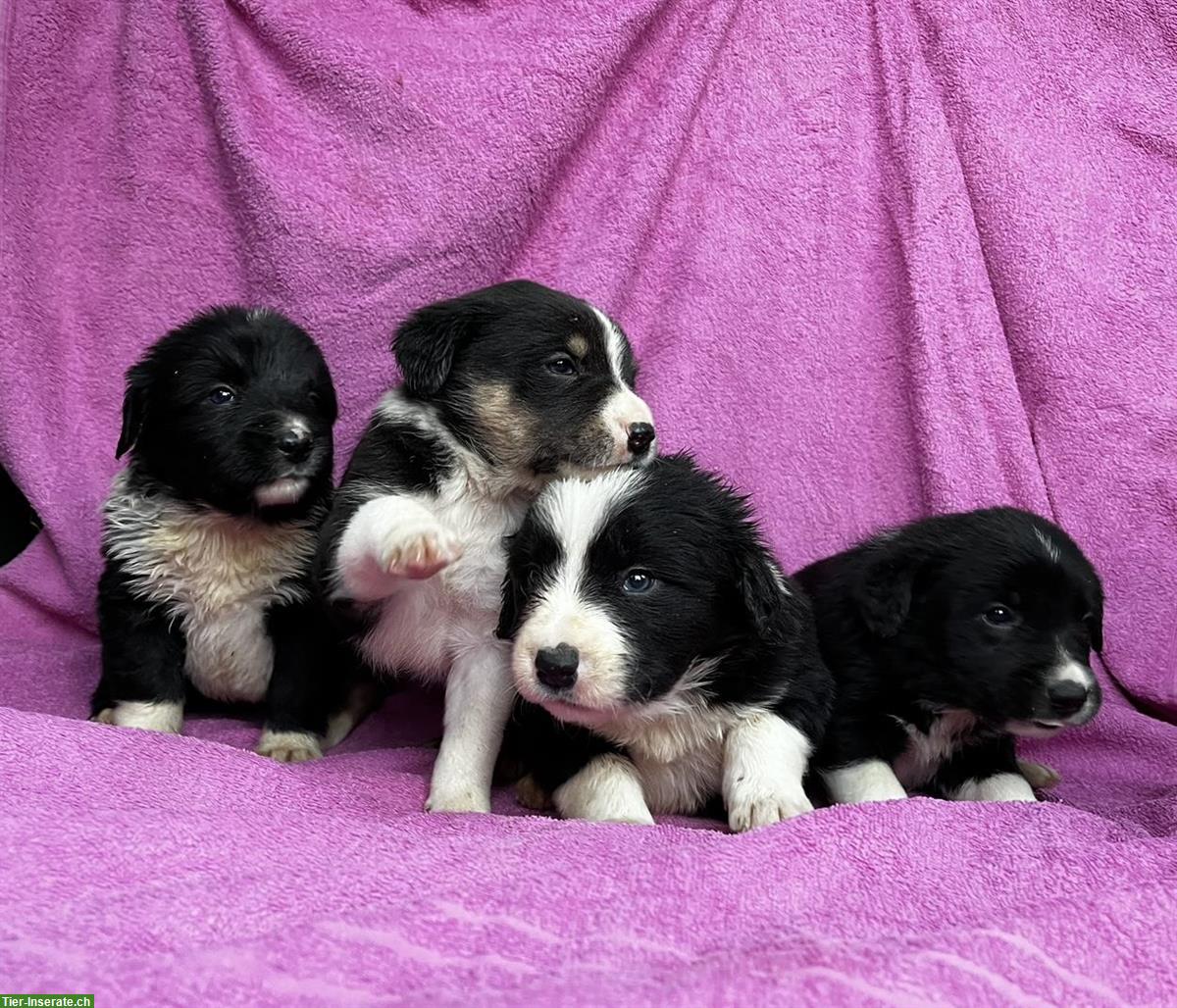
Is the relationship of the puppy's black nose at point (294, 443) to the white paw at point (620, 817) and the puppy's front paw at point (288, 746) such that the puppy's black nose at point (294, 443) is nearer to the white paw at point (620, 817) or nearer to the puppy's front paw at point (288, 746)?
the puppy's front paw at point (288, 746)

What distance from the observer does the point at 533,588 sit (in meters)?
2.88

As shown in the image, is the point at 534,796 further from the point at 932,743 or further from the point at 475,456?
the point at 932,743

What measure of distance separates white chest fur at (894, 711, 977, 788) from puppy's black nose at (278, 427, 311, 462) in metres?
1.89

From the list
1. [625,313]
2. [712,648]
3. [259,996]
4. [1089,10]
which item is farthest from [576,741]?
[1089,10]

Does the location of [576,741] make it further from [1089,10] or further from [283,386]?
[1089,10]

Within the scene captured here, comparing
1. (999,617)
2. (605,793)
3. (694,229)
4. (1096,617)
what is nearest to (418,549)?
(605,793)

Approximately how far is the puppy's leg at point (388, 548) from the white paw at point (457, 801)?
0.55 m

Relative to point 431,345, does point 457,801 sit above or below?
below

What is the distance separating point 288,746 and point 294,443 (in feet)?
3.05

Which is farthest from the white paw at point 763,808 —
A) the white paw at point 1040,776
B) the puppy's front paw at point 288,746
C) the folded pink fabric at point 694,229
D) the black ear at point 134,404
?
the black ear at point 134,404

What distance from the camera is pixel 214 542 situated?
356cm

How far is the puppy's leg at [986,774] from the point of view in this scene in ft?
10.5

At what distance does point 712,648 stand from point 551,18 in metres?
2.59

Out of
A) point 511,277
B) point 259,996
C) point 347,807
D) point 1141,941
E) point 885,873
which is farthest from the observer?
point 511,277
